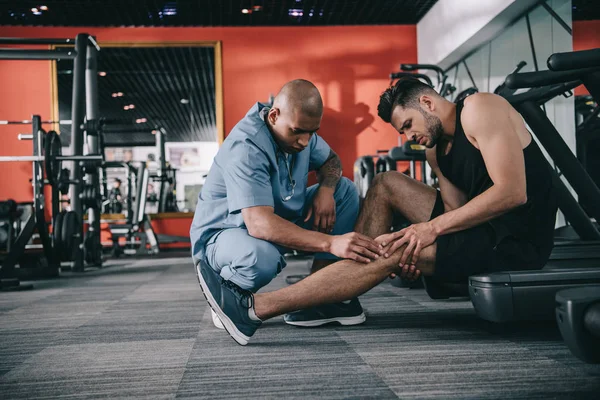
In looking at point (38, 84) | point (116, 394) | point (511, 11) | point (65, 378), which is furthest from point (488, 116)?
point (38, 84)

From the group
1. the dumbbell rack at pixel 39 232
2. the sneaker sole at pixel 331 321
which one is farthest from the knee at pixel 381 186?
the dumbbell rack at pixel 39 232

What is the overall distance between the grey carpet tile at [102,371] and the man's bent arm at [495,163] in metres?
0.93

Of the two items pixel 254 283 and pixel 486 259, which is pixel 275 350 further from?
pixel 486 259

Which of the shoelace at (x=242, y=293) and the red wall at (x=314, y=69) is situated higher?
the red wall at (x=314, y=69)

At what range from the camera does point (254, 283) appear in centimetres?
172

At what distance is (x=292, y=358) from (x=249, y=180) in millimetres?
552

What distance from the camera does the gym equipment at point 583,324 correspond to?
43.5 inches

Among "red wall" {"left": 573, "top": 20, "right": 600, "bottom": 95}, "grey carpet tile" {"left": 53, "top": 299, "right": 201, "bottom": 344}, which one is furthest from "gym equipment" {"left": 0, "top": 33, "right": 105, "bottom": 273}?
"red wall" {"left": 573, "top": 20, "right": 600, "bottom": 95}

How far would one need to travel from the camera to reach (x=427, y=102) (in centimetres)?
171

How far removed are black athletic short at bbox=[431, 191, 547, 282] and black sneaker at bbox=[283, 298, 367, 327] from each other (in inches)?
15.6

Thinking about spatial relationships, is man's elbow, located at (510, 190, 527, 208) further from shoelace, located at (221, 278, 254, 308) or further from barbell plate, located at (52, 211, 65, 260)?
barbell plate, located at (52, 211, 65, 260)

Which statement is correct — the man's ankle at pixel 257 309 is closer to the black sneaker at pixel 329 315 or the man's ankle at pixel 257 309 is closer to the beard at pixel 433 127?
the black sneaker at pixel 329 315

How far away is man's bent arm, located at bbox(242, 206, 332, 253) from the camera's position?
1.60 m

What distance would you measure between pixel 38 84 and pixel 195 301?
575 cm
